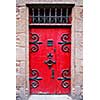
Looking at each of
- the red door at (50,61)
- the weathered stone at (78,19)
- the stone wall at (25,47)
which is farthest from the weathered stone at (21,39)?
the weathered stone at (78,19)

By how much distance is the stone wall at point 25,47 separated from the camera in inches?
248

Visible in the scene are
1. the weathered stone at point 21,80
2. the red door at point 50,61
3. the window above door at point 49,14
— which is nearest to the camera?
the weathered stone at point 21,80

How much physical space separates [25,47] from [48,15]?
0.97 meters

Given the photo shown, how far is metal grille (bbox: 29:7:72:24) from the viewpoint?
655 centimetres

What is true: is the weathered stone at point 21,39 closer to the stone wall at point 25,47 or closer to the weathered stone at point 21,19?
the stone wall at point 25,47

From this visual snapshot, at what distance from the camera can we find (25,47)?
21.2 ft

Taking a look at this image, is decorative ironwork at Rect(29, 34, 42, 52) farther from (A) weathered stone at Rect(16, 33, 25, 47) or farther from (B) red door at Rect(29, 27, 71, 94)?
(A) weathered stone at Rect(16, 33, 25, 47)

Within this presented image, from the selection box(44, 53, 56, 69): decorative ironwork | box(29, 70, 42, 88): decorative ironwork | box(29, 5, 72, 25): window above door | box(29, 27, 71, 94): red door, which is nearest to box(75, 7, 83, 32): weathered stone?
box(29, 5, 72, 25): window above door

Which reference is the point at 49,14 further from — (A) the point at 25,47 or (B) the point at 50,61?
(B) the point at 50,61

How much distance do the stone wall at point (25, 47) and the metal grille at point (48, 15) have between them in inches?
9.5

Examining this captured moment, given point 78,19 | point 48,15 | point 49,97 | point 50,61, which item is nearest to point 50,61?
Answer: point 50,61
